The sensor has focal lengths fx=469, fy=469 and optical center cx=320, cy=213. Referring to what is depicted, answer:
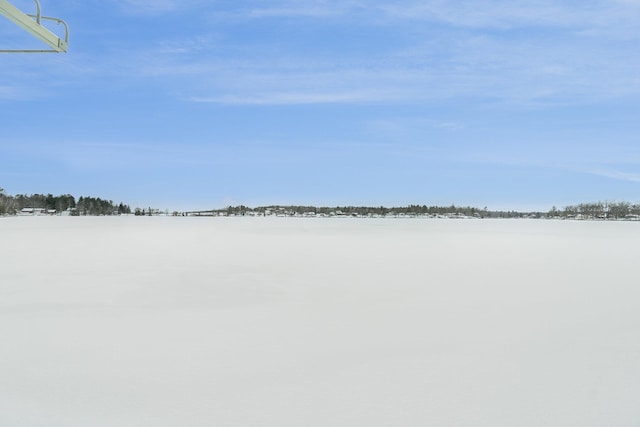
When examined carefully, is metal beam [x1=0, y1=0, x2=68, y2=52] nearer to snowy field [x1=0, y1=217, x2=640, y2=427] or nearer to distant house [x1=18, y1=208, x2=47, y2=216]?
snowy field [x1=0, y1=217, x2=640, y2=427]

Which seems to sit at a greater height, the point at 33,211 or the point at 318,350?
the point at 33,211

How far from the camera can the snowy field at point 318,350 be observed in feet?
7.03

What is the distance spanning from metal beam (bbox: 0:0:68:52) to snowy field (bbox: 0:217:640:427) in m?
2.16

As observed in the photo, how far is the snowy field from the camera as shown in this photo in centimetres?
214

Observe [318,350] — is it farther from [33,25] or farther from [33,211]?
[33,211]

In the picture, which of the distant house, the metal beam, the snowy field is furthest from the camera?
the distant house

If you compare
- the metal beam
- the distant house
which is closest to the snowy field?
the metal beam

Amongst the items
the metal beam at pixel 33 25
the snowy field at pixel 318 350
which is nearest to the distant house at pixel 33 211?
the snowy field at pixel 318 350

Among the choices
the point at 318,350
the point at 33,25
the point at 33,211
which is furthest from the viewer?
the point at 33,211

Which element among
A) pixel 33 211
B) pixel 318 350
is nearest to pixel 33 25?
pixel 318 350

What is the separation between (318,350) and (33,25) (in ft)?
10.1

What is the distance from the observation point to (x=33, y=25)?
3.41 m

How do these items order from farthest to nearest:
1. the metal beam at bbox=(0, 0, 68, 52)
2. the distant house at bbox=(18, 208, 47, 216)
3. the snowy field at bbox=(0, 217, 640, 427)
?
the distant house at bbox=(18, 208, 47, 216)
the metal beam at bbox=(0, 0, 68, 52)
the snowy field at bbox=(0, 217, 640, 427)

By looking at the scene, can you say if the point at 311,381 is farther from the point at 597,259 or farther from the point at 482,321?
the point at 597,259
